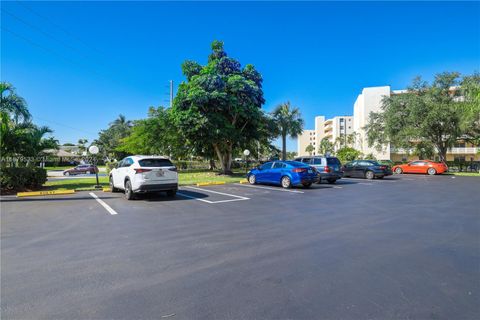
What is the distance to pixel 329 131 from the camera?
377 ft

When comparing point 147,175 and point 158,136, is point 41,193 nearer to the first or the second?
point 147,175

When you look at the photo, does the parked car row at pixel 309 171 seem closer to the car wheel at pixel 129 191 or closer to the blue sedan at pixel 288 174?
the blue sedan at pixel 288 174

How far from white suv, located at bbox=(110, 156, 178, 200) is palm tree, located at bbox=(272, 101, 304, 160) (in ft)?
96.4

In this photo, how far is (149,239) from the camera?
5152mm

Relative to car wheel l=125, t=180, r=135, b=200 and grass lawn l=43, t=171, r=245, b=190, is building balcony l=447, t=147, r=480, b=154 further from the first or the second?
car wheel l=125, t=180, r=135, b=200

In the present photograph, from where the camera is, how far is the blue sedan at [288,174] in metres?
13.2

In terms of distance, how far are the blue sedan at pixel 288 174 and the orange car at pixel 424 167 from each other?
58.4 feet

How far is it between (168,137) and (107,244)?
25659 millimetres

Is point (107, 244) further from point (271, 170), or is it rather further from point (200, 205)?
point (271, 170)

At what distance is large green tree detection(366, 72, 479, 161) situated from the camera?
88.8ft

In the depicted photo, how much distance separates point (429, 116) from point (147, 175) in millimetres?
29896

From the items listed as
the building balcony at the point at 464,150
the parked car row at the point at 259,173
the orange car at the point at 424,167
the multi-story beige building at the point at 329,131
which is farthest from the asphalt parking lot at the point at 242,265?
the multi-story beige building at the point at 329,131

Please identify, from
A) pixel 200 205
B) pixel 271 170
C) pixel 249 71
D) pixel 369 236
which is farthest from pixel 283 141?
pixel 369 236

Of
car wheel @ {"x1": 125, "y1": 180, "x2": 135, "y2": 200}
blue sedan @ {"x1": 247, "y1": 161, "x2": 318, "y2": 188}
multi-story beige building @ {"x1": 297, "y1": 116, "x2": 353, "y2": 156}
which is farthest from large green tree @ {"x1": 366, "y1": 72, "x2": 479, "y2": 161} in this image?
multi-story beige building @ {"x1": 297, "y1": 116, "x2": 353, "y2": 156}
